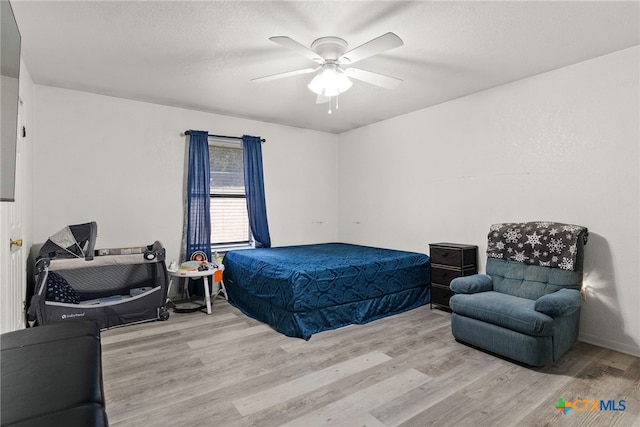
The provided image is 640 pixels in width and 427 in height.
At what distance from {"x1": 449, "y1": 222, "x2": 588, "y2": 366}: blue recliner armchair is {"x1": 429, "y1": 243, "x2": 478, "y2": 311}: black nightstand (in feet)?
1.24

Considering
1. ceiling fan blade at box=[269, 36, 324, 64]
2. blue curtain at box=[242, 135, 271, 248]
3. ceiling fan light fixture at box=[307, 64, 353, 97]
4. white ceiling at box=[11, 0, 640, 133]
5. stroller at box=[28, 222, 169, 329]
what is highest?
white ceiling at box=[11, 0, 640, 133]

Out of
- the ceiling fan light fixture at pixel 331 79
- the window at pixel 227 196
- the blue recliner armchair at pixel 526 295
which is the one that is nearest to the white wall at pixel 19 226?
the window at pixel 227 196

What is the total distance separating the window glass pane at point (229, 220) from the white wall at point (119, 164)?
413mm

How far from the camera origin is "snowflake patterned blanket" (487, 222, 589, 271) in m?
2.85

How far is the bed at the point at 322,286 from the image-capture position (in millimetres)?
3248

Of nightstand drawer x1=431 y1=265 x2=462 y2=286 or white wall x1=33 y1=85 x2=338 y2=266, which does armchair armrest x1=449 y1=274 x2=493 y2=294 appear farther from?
white wall x1=33 y1=85 x2=338 y2=266

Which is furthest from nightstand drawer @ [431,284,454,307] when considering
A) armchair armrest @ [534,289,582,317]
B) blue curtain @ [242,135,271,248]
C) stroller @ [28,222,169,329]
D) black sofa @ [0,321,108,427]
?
black sofa @ [0,321,108,427]

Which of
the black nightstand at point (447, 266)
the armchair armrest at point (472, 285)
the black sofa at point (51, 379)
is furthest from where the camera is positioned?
the black nightstand at point (447, 266)

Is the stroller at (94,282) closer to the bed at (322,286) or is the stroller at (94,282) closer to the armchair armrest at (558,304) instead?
the bed at (322,286)

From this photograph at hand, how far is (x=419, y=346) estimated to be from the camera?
2.95 meters

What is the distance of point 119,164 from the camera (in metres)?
4.03

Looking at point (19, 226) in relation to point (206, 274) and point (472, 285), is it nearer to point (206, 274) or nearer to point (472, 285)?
point (206, 274)

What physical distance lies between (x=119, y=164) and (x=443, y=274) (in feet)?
13.5

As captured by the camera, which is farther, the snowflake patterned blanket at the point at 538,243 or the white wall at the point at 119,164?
the white wall at the point at 119,164
